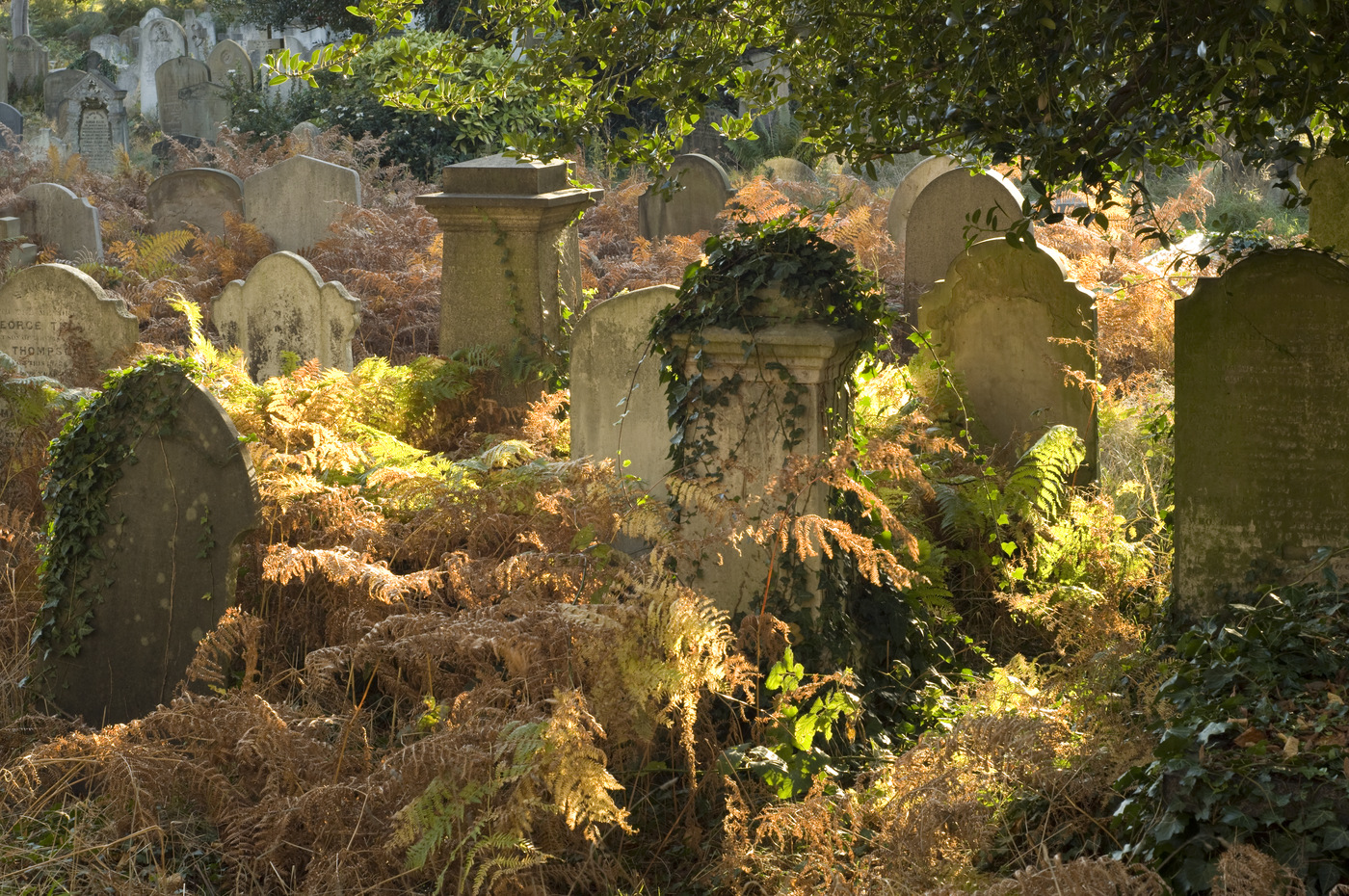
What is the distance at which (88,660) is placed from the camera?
4.00 m

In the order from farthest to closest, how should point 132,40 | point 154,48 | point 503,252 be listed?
point 132,40, point 154,48, point 503,252

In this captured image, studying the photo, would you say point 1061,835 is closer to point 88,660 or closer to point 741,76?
point 741,76

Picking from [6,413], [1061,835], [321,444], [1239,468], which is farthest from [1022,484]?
[6,413]

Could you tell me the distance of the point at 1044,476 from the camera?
15.9 feet

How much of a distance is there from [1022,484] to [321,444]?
9.67ft

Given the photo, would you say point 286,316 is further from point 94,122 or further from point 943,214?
point 94,122

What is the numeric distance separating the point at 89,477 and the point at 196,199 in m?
8.79

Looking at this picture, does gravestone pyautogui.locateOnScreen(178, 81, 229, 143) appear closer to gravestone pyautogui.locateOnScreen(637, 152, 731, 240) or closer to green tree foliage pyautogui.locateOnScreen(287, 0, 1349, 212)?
gravestone pyautogui.locateOnScreen(637, 152, 731, 240)

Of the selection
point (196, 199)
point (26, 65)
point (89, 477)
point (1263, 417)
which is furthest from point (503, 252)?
point (26, 65)

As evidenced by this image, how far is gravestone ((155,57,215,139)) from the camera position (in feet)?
68.5

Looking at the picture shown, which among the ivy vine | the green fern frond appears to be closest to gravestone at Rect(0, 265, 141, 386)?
the ivy vine

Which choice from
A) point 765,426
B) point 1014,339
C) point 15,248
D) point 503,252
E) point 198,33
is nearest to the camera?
point 765,426

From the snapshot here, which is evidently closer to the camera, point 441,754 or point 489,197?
point 441,754

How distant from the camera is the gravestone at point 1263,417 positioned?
3.90m
